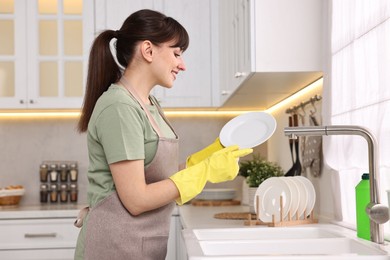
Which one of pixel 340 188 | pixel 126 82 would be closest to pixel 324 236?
pixel 340 188

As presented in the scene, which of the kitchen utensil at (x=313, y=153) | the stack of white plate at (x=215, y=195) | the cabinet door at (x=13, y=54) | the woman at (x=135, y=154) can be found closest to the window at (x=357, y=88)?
the kitchen utensil at (x=313, y=153)

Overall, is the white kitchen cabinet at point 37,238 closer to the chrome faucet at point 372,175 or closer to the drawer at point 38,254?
the drawer at point 38,254

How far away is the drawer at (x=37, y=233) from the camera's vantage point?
3611 millimetres

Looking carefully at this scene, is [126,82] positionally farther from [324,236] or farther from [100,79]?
[324,236]

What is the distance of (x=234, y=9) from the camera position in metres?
3.21

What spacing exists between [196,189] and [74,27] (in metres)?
2.44

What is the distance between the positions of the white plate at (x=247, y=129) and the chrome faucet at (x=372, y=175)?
248 mm

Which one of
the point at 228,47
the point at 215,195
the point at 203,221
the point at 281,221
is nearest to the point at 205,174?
the point at 281,221

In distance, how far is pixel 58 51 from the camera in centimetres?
401

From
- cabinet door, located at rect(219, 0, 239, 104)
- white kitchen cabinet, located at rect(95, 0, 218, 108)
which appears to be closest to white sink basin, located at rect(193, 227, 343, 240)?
cabinet door, located at rect(219, 0, 239, 104)

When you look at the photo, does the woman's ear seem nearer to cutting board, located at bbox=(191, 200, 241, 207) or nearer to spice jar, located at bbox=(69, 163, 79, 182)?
cutting board, located at bbox=(191, 200, 241, 207)

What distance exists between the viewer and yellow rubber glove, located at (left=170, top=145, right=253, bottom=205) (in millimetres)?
1812

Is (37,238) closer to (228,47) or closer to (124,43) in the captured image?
(228,47)

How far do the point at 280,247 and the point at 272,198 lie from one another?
20.3 inches
